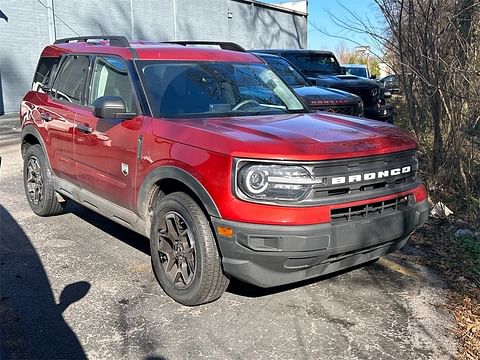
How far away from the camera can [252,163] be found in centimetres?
314

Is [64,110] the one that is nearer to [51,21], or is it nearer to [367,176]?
[367,176]

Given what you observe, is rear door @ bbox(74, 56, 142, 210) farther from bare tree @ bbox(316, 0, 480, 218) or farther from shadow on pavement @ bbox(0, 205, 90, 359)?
bare tree @ bbox(316, 0, 480, 218)

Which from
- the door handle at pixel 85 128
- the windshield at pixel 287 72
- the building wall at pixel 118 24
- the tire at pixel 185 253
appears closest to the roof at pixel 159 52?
the door handle at pixel 85 128

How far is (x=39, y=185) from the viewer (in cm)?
581

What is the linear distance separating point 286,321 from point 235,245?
750 mm

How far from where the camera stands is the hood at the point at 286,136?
3.15 metres

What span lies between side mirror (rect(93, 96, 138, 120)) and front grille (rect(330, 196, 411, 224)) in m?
1.87

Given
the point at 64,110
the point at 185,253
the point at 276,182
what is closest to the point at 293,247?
the point at 276,182

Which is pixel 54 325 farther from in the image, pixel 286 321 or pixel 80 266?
pixel 286 321

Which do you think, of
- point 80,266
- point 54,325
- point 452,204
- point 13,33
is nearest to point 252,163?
point 54,325

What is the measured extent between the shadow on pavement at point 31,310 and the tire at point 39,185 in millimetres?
773

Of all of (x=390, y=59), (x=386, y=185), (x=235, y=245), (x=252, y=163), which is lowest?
(x=235, y=245)

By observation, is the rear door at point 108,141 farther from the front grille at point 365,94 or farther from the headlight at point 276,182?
the front grille at point 365,94

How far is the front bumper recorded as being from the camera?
305 cm
